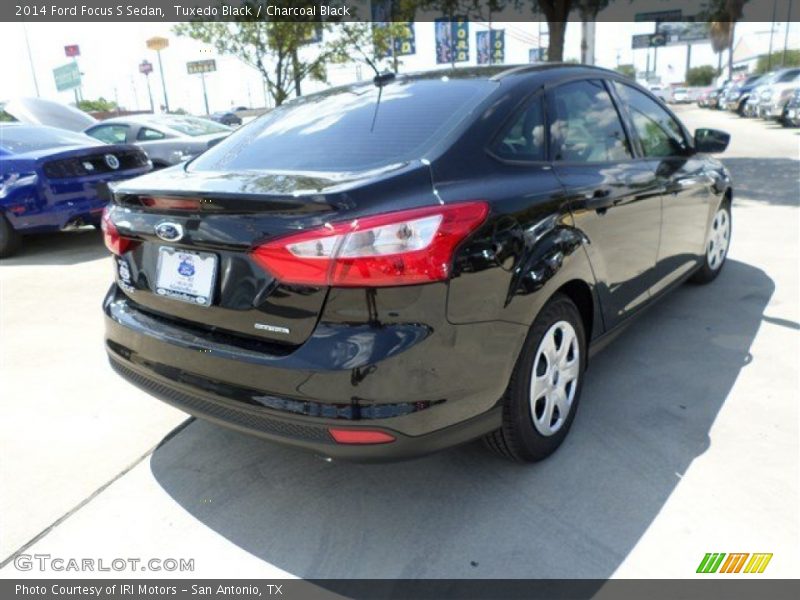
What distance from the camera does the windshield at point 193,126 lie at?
988 centimetres

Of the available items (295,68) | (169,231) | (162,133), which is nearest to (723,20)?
(295,68)

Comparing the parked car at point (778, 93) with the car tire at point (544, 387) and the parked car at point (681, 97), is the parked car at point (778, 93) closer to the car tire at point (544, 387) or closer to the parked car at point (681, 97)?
the car tire at point (544, 387)

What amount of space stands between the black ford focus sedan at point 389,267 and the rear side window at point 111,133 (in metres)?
7.93

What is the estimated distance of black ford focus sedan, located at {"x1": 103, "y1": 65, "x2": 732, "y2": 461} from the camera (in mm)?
1993

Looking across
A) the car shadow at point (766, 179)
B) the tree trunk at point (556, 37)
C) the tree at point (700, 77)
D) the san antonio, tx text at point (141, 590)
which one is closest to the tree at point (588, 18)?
the tree trunk at point (556, 37)

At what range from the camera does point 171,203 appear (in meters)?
2.29

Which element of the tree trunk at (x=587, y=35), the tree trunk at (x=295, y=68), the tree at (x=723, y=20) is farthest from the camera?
the tree at (x=723, y=20)

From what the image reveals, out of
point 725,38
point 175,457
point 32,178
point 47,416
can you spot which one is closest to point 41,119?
point 32,178

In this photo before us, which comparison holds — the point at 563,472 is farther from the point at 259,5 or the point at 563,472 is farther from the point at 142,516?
the point at 259,5

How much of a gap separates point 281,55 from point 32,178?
11453 mm

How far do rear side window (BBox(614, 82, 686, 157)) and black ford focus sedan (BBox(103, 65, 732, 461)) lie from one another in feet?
1.67

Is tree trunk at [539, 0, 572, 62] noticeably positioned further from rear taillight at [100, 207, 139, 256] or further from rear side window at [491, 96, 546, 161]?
rear taillight at [100, 207, 139, 256]

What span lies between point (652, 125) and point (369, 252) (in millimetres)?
2680

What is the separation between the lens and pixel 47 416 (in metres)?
3.30
